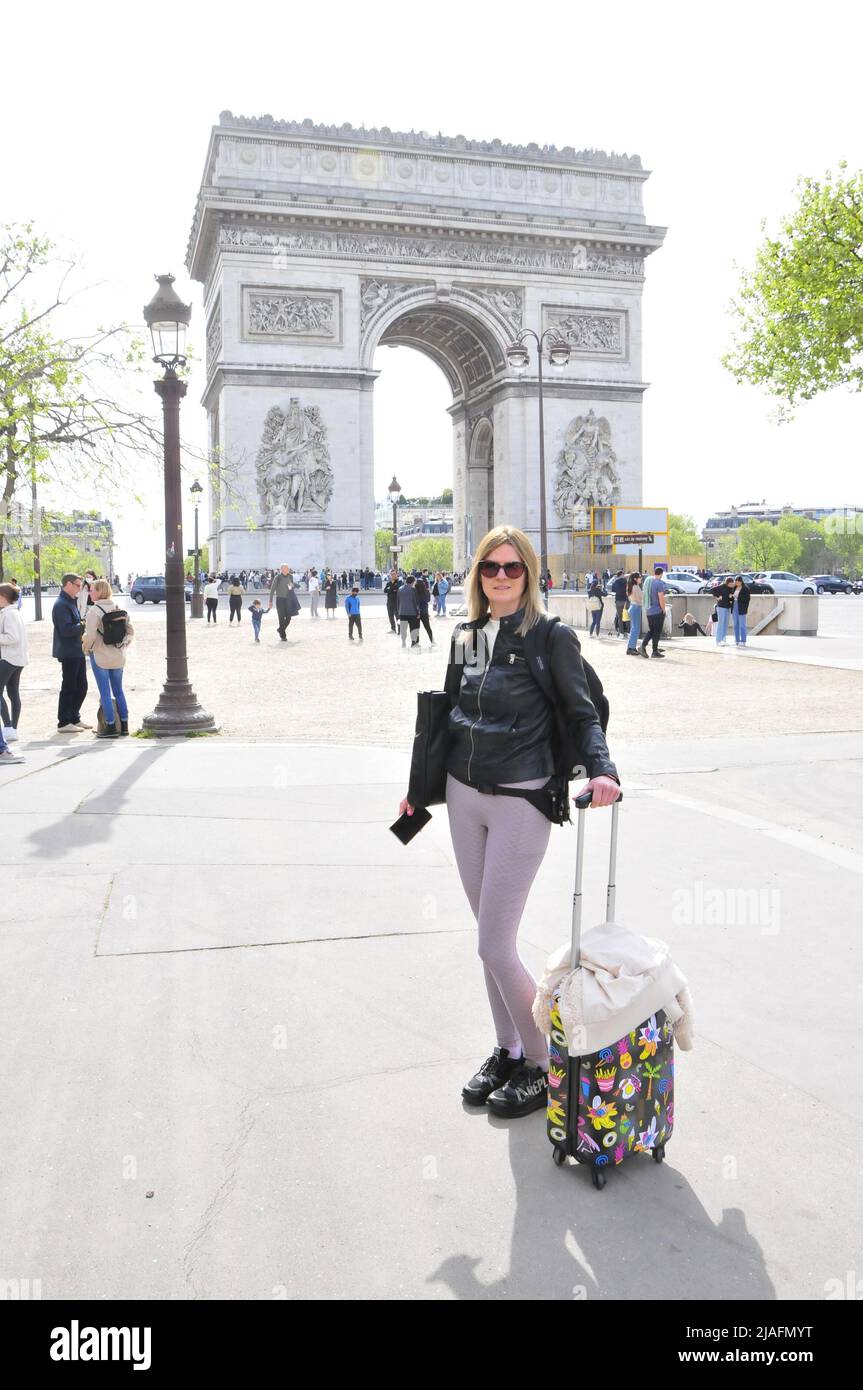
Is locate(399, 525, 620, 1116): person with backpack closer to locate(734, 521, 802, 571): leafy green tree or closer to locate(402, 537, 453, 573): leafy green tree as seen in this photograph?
locate(734, 521, 802, 571): leafy green tree

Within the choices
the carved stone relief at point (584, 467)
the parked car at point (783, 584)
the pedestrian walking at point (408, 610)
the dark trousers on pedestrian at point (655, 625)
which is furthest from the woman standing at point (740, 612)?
the parked car at point (783, 584)

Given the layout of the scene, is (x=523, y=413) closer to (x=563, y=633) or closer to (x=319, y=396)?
(x=319, y=396)

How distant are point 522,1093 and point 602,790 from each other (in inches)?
40.9

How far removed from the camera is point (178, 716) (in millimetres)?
12398

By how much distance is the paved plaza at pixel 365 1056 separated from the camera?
2992 millimetres

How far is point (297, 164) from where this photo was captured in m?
51.4

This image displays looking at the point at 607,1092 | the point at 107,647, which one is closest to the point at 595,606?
the point at 107,647

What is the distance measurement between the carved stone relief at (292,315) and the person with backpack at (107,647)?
40.9 m

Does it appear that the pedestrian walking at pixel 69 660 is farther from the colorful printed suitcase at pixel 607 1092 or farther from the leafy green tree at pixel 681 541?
the leafy green tree at pixel 681 541

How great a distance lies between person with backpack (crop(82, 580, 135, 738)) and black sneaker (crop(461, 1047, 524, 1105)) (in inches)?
339

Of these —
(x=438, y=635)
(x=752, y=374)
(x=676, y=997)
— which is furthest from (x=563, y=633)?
(x=438, y=635)

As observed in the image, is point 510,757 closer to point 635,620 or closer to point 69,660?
point 69,660

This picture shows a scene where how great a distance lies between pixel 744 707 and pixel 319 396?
3972 cm
